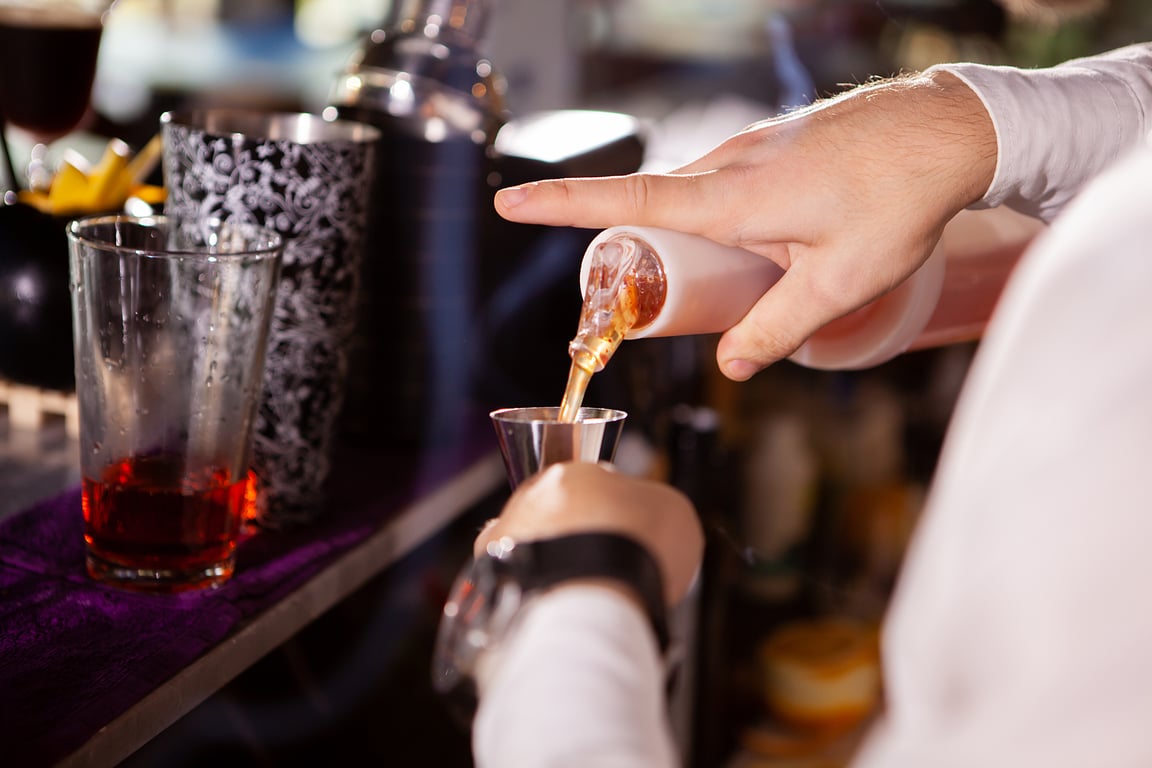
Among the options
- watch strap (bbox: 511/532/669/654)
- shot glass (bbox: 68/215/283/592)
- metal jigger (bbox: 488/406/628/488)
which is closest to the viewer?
watch strap (bbox: 511/532/669/654)

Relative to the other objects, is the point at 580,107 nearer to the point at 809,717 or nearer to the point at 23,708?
the point at 809,717

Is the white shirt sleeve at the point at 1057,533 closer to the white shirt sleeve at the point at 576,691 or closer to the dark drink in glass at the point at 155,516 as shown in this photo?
the white shirt sleeve at the point at 576,691

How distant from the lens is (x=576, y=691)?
1.55 ft

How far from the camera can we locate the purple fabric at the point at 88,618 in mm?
609

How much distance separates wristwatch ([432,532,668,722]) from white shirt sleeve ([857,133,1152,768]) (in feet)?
0.45

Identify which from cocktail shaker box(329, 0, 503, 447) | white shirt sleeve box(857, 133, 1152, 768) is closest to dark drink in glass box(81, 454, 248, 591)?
cocktail shaker box(329, 0, 503, 447)

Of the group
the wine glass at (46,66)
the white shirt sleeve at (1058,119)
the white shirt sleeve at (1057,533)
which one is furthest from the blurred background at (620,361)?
the white shirt sleeve at (1057,533)

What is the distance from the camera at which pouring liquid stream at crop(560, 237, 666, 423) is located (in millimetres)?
704

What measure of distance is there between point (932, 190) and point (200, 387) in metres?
0.52

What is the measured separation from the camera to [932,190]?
0.78 metres

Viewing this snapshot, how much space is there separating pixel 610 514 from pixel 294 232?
16.1 inches

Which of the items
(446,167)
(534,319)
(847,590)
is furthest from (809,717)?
(446,167)

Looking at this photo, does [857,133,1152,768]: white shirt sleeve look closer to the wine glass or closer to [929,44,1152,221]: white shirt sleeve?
[929,44,1152,221]: white shirt sleeve

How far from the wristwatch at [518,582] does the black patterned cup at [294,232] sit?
0.36m
